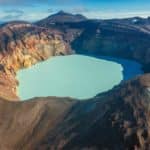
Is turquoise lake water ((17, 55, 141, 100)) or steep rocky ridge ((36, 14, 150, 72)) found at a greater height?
steep rocky ridge ((36, 14, 150, 72))

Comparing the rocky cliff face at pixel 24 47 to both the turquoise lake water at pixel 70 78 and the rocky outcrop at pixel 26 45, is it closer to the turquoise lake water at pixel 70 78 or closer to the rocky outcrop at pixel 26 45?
the rocky outcrop at pixel 26 45

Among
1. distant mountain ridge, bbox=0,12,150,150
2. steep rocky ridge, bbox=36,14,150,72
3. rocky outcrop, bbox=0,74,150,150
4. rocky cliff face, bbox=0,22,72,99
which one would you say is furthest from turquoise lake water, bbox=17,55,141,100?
rocky outcrop, bbox=0,74,150,150

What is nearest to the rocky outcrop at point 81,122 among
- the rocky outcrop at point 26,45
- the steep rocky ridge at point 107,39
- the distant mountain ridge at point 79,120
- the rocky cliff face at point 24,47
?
the distant mountain ridge at point 79,120

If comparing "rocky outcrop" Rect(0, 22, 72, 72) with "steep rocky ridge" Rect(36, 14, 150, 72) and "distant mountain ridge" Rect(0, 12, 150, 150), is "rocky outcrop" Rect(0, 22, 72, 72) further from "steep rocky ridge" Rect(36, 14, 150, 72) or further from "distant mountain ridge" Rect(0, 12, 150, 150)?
"distant mountain ridge" Rect(0, 12, 150, 150)

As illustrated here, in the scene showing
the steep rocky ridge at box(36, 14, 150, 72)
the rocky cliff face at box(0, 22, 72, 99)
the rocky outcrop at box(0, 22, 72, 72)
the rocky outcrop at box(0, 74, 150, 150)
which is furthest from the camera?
the steep rocky ridge at box(36, 14, 150, 72)

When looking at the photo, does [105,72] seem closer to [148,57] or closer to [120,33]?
[148,57]

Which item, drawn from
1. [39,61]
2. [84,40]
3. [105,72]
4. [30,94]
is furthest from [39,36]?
[30,94]
